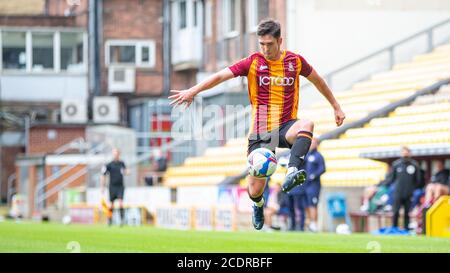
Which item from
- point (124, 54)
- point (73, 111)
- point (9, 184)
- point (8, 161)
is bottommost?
point (9, 184)

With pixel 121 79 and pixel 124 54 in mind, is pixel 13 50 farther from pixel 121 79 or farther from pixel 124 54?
pixel 121 79

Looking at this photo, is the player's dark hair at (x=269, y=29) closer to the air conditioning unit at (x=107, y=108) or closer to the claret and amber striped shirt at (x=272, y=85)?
the claret and amber striped shirt at (x=272, y=85)

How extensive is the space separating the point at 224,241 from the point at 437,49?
16405 mm

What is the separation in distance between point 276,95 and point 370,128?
1588 cm

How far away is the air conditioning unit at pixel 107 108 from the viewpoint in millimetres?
47312

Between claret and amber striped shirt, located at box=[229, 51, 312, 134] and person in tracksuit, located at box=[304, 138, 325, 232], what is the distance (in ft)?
32.6

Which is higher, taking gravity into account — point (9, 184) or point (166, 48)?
point (166, 48)

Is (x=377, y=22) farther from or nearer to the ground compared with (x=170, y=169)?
farther from the ground

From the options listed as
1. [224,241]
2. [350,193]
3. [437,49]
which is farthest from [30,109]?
[224,241]

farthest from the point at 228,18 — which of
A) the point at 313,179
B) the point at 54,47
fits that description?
the point at 313,179

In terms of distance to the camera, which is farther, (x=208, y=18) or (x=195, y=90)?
(x=208, y=18)

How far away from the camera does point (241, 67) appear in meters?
13.2

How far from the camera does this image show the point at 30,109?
165 feet
